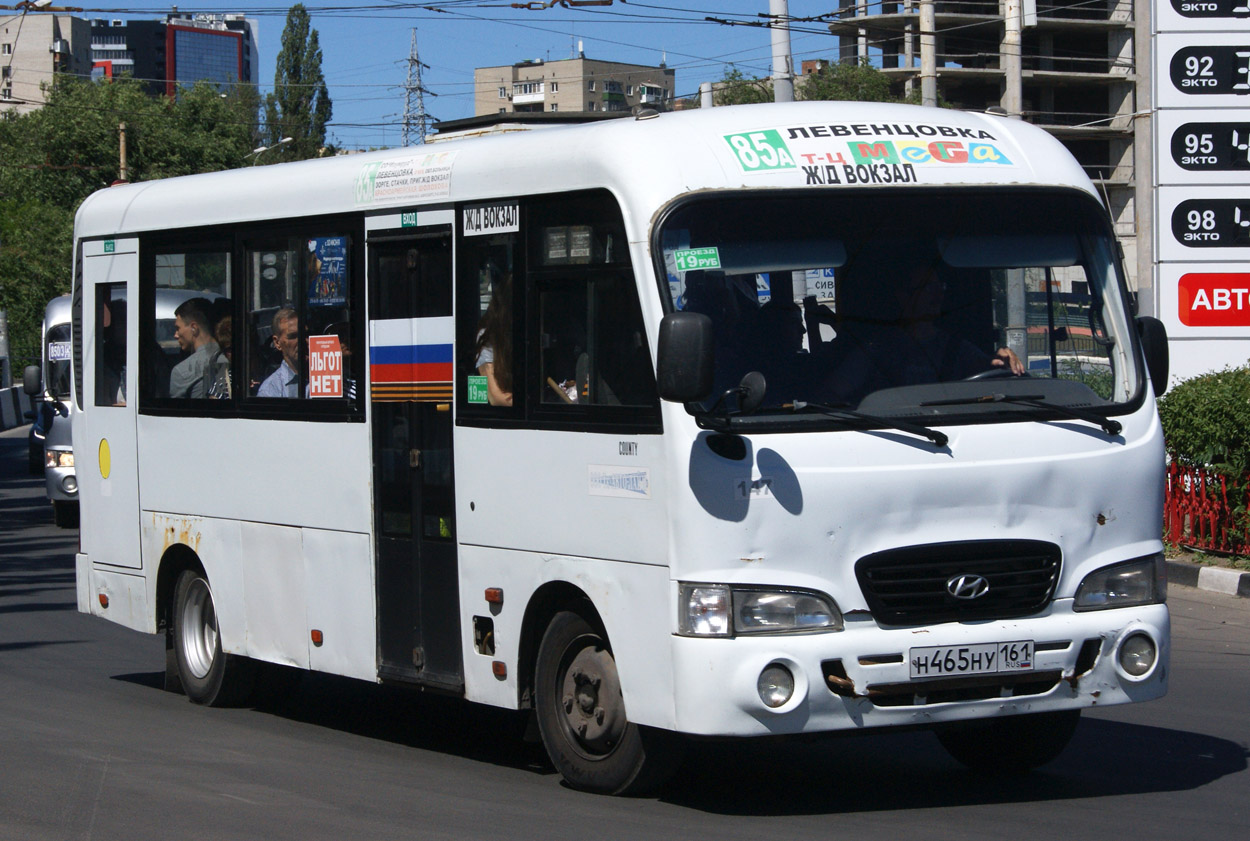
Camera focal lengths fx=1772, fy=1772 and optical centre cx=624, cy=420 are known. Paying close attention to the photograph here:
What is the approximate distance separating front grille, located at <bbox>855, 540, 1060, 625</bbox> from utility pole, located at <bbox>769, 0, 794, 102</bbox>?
1128cm

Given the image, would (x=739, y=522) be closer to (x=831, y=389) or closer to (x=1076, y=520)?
(x=831, y=389)

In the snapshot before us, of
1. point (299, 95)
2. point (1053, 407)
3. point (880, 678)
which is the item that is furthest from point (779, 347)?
point (299, 95)

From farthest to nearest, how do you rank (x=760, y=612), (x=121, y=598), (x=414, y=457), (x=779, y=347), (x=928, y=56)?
(x=928, y=56), (x=121, y=598), (x=414, y=457), (x=779, y=347), (x=760, y=612)

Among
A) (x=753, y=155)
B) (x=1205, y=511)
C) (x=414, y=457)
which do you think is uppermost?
(x=753, y=155)

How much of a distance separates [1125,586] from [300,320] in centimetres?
453

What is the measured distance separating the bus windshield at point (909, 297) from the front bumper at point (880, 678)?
86 cm

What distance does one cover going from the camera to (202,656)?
10.5 m

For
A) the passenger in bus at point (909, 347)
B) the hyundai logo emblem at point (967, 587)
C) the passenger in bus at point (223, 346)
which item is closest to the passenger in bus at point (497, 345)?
the passenger in bus at point (909, 347)

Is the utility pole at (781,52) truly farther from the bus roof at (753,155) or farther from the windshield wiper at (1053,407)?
the windshield wiper at (1053,407)

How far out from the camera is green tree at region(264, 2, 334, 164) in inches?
4272

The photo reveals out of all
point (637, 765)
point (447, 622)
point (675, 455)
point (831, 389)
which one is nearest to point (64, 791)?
point (447, 622)

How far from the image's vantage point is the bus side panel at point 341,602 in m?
8.77

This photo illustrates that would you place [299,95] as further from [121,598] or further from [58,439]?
[121,598]

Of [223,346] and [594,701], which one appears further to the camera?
[223,346]
